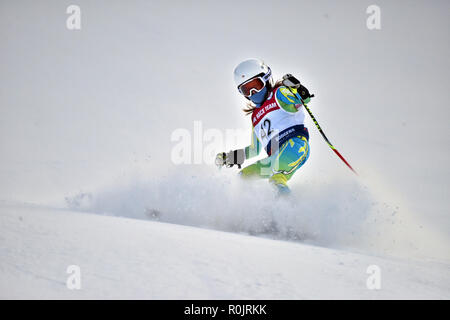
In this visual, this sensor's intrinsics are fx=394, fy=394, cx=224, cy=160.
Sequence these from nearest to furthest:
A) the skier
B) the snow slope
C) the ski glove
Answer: the snow slope, the skier, the ski glove

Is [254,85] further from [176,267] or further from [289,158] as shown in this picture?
[176,267]

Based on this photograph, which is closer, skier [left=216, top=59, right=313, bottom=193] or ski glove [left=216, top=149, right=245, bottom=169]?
skier [left=216, top=59, right=313, bottom=193]

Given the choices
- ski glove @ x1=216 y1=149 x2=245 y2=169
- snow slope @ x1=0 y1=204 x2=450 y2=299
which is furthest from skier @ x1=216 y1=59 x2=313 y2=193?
snow slope @ x1=0 y1=204 x2=450 y2=299

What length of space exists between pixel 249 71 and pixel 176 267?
267cm

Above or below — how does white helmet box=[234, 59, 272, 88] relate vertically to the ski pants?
above

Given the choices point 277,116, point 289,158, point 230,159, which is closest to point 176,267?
point 289,158

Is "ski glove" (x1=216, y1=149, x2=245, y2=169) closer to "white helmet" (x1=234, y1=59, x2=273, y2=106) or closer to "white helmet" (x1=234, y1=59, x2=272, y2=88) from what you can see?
"white helmet" (x1=234, y1=59, x2=273, y2=106)

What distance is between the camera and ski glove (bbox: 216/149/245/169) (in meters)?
4.91

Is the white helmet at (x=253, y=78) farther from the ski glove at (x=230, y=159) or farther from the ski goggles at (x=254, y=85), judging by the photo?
the ski glove at (x=230, y=159)

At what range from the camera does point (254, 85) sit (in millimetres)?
4367

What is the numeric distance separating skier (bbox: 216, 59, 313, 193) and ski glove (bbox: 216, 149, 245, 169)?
388 millimetres

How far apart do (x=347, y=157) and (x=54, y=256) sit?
6400 mm

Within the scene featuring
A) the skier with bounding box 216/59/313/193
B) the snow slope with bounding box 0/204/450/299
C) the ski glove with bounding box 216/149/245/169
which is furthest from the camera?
Answer: the ski glove with bounding box 216/149/245/169

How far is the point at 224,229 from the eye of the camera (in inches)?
155
